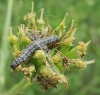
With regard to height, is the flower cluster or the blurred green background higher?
the blurred green background

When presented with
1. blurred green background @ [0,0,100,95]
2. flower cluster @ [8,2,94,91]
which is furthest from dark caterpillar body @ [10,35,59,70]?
blurred green background @ [0,0,100,95]

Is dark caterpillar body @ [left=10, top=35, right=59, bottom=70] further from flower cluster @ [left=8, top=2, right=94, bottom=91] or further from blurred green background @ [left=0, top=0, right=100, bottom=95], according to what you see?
blurred green background @ [left=0, top=0, right=100, bottom=95]

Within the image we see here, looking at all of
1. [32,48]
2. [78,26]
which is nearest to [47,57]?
[32,48]

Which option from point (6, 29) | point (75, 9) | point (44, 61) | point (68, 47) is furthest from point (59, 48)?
point (75, 9)

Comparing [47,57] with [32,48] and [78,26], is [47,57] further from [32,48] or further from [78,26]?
[78,26]

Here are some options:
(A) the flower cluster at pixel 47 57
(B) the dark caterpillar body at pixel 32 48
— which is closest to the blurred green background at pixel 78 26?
(A) the flower cluster at pixel 47 57

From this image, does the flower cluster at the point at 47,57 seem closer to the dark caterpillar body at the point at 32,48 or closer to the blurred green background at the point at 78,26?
the dark caterpillar body at the point at 32,48
